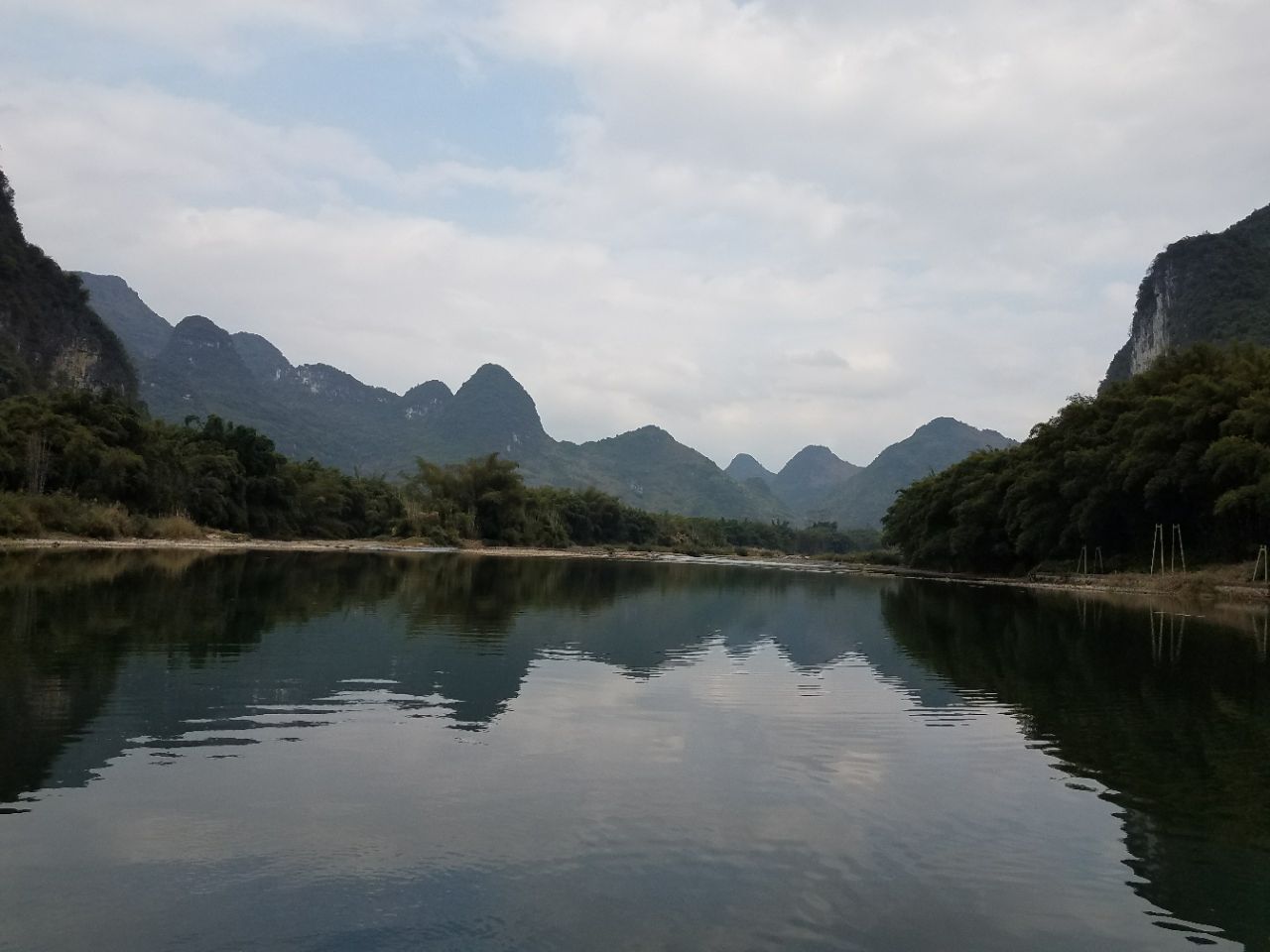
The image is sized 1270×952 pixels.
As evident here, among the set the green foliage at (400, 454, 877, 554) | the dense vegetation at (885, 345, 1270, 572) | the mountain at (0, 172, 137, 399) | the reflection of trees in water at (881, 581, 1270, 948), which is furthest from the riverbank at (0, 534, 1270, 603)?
the mountain at (0, 172, 137, 399)

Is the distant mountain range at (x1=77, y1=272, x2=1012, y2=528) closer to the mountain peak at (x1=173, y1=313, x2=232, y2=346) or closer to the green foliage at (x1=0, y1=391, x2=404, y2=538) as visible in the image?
the mountain peak at (x1=173, y1=313, x2=232, y2=346)

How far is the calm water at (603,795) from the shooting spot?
15.1ft

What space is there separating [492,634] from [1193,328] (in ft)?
279

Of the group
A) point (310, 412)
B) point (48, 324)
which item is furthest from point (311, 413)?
point (48, 324)

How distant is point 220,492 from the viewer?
165 ft

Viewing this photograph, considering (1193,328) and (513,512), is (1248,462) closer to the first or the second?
(513,512)

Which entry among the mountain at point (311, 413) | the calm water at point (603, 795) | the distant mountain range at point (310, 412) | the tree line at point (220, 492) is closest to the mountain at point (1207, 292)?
the tree line at point (220, 492)

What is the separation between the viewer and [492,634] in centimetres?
1583

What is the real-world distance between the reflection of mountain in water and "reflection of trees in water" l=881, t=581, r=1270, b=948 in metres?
1.53

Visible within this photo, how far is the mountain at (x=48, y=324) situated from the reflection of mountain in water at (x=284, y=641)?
55.9 meters

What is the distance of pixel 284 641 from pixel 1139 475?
31.7 metres

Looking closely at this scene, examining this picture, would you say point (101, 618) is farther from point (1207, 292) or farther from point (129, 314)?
point (129, 314)

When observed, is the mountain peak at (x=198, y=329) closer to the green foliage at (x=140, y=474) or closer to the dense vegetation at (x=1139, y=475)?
the green foliage at (x=140, y=474)

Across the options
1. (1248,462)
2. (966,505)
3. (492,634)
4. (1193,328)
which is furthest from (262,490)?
(1193,328)
